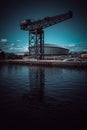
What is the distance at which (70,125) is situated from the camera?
19.8 ft

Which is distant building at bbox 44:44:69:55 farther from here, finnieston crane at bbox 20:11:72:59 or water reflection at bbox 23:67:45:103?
water reflection at bbox 23:67:45:103

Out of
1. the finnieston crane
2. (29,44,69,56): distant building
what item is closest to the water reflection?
the finnieston crane

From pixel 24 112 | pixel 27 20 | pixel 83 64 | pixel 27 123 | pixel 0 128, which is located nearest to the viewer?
pixel 0 128

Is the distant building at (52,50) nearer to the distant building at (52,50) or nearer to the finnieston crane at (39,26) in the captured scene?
the distant building at (52,50)

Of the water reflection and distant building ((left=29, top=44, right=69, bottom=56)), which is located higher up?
distant building ((left=29, top=44, right=69, bottom=56))

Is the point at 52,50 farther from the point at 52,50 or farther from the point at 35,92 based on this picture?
the point at 35,92

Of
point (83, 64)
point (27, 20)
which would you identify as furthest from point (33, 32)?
point (83, 64)

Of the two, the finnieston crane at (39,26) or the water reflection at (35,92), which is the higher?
the finnieston crane at (39,26)

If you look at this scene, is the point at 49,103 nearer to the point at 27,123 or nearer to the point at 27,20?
the point at 27,123

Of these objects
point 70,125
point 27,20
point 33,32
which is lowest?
point 70,125

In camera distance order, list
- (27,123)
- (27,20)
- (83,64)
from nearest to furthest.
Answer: (27,123)
(83,64)
(27,20)

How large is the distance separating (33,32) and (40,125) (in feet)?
157

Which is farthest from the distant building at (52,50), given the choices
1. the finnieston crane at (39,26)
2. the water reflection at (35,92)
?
the water reflection at (35,92)

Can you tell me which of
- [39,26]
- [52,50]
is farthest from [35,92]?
[52,50]
